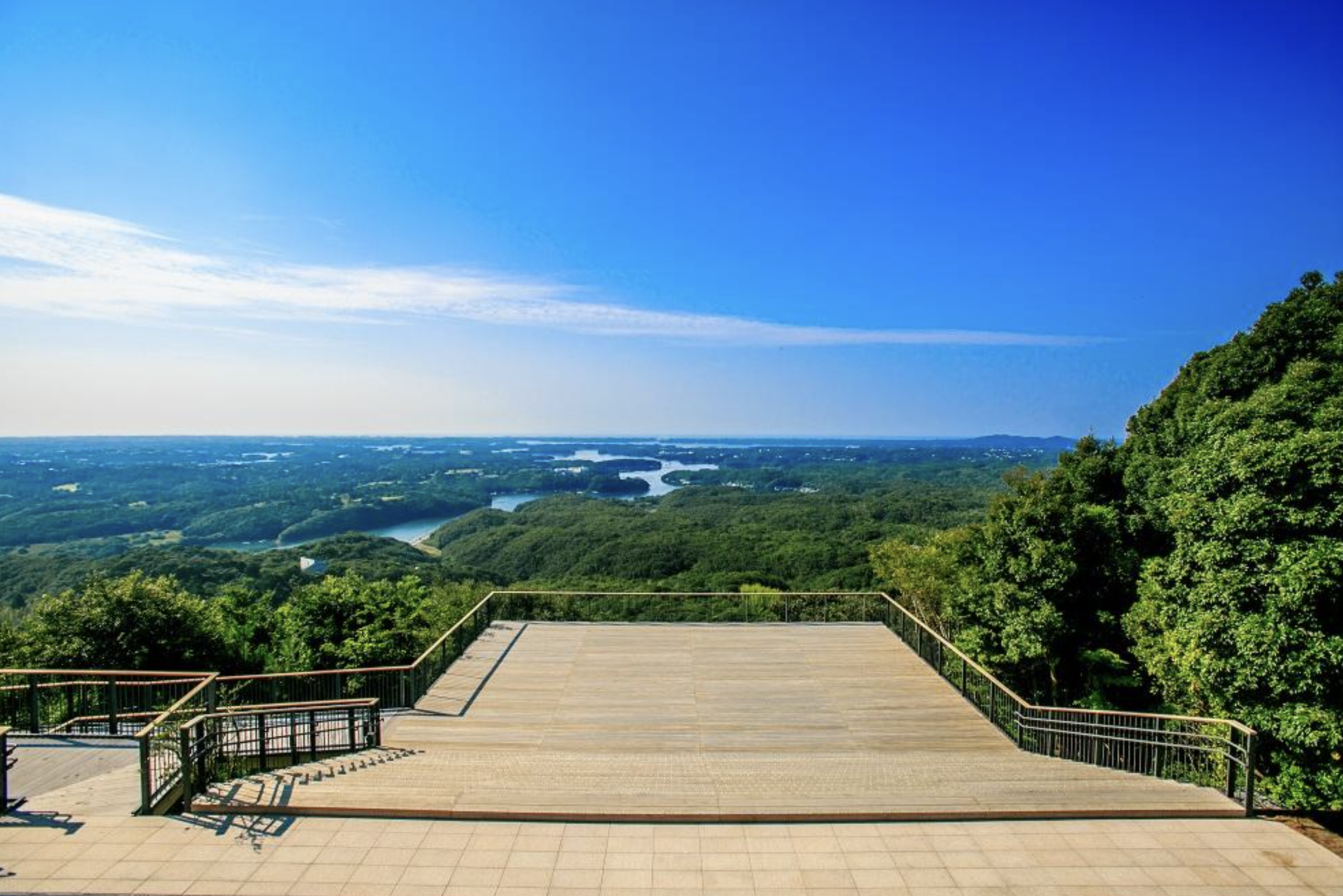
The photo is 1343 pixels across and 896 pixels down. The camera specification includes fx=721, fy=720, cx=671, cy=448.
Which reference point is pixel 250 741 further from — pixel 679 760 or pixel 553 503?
pixel 553 503

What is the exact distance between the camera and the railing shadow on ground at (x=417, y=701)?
7.45 metres

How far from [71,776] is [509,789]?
16.1ft

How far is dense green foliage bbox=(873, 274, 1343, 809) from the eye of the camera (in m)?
9.33

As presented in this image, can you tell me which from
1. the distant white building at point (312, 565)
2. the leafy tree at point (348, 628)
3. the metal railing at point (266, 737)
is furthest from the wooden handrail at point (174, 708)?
the distant white building at point (312, 565)

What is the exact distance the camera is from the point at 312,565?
64.6 metres

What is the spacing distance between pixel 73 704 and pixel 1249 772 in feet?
46.9

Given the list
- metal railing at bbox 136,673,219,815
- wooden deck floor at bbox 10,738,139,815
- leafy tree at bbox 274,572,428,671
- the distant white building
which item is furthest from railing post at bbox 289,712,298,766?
the distant white building

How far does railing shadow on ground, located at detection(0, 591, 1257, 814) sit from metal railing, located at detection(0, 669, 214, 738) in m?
0.02

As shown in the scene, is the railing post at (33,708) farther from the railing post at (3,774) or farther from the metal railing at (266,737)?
the railing post at (3,774)

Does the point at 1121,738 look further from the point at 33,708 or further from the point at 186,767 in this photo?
the point at 33,708

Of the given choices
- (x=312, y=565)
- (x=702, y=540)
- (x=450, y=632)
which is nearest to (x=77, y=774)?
(x=450, y=632)

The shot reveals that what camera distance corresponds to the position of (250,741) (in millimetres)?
8641

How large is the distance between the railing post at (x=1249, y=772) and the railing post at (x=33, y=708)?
1366 centimetres

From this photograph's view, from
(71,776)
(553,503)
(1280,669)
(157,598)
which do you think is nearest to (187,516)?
(553,503)
